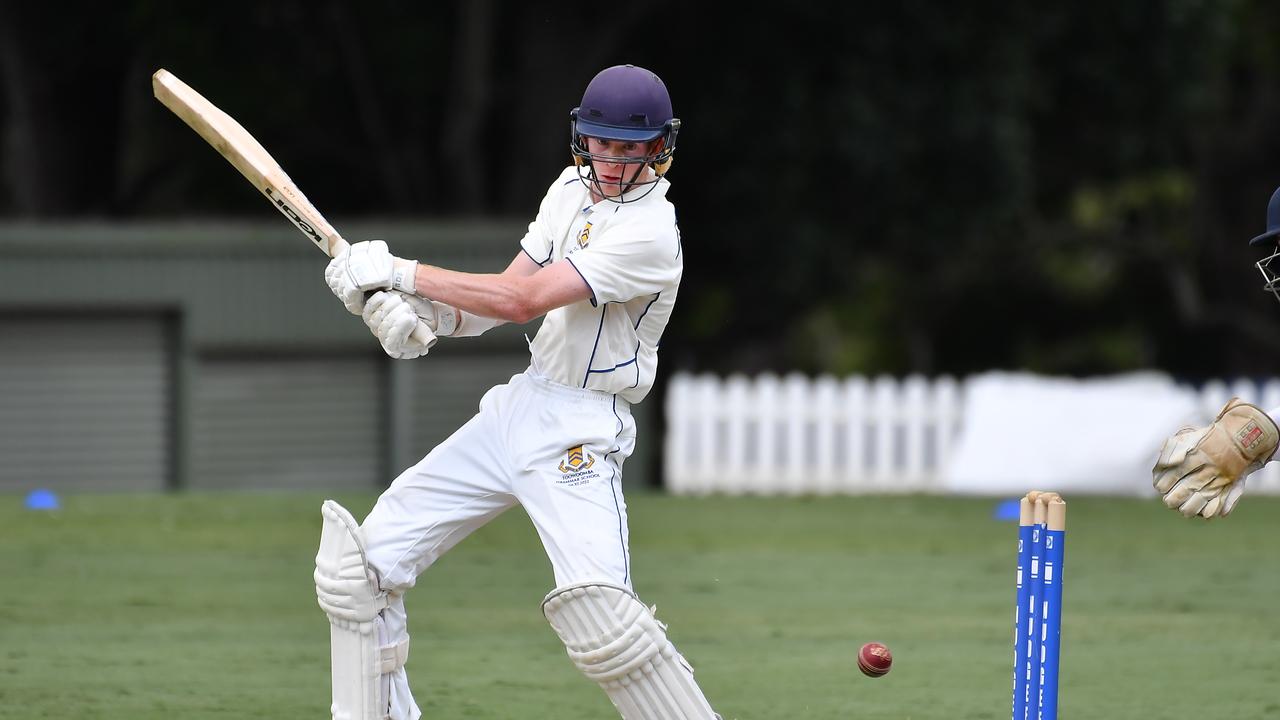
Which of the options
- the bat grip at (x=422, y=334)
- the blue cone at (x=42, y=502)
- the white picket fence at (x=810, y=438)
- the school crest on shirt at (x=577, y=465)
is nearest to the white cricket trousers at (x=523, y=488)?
the school crest on shirt at (x=577, y=465)

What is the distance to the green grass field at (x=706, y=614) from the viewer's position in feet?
22.1

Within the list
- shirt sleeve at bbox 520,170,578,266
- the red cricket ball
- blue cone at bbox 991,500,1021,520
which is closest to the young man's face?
shirt sleeve at bbox 520,170,578,266

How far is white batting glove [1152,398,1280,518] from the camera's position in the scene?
5.20 m

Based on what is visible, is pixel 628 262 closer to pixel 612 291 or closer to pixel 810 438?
pixel 612 291

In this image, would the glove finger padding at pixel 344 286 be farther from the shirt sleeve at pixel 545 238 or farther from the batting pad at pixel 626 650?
the batting pad at pixel 626 650

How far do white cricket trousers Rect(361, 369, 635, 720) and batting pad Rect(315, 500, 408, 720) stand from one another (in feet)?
0.18

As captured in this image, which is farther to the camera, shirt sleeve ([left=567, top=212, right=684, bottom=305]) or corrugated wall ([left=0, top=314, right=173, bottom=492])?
corrugated wall ([left=0, top=314, right=173, bottom=492])

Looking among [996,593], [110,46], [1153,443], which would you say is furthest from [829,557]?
[110,46]

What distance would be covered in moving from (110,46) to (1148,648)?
14088 mm

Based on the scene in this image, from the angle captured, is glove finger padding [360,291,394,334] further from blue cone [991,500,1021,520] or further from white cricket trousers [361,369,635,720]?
blue cone [991,500,1021,520]

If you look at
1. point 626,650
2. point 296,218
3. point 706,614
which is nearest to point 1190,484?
point 626,650

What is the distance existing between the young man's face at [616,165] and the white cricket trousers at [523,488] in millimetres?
589

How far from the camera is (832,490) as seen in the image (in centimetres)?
1588

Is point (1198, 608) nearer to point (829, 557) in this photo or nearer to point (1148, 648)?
point (1148, 648)
